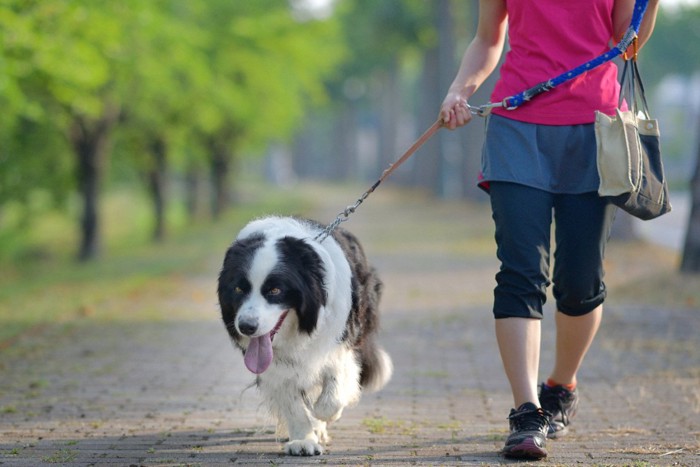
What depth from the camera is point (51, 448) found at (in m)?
4.90

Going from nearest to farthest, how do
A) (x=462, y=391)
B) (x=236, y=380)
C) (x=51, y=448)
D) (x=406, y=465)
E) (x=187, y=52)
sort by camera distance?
(x=406, y=465) < (x=51, y=448) < (x=462, y=391) < (x=236, y=380) < (x=187, y=52)

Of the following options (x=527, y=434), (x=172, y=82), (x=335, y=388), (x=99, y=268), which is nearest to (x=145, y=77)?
(x=172, y=82)

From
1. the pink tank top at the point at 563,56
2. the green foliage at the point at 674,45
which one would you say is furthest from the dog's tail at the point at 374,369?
the green foliage at the point at 674,45

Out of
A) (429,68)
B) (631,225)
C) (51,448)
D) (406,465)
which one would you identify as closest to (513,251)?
(406,465)

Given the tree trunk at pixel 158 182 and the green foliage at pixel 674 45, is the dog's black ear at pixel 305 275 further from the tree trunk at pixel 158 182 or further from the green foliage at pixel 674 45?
the green foliage at pixel 674 45

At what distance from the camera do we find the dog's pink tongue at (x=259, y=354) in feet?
15.0

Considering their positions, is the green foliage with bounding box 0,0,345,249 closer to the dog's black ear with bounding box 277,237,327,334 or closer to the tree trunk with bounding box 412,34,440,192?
the tree trunk with bounding box 412,34,440,192

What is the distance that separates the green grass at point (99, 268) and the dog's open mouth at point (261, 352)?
1.12 metres

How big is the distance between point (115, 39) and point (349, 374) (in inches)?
479

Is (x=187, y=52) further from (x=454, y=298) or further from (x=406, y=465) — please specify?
(x=406, y=465)

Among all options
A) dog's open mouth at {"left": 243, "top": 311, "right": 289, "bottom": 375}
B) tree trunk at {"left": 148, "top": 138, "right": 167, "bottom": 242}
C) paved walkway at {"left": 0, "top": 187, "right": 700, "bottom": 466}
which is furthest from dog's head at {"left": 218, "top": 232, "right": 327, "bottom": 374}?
tree trunk at {"left": 148, "top": 138, "right": 167, "bottom": 242}

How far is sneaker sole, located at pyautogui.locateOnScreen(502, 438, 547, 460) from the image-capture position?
4.30m

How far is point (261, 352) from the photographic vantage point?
4.59 metres

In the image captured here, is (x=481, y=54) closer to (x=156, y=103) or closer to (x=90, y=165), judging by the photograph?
(x=90, y=165)
